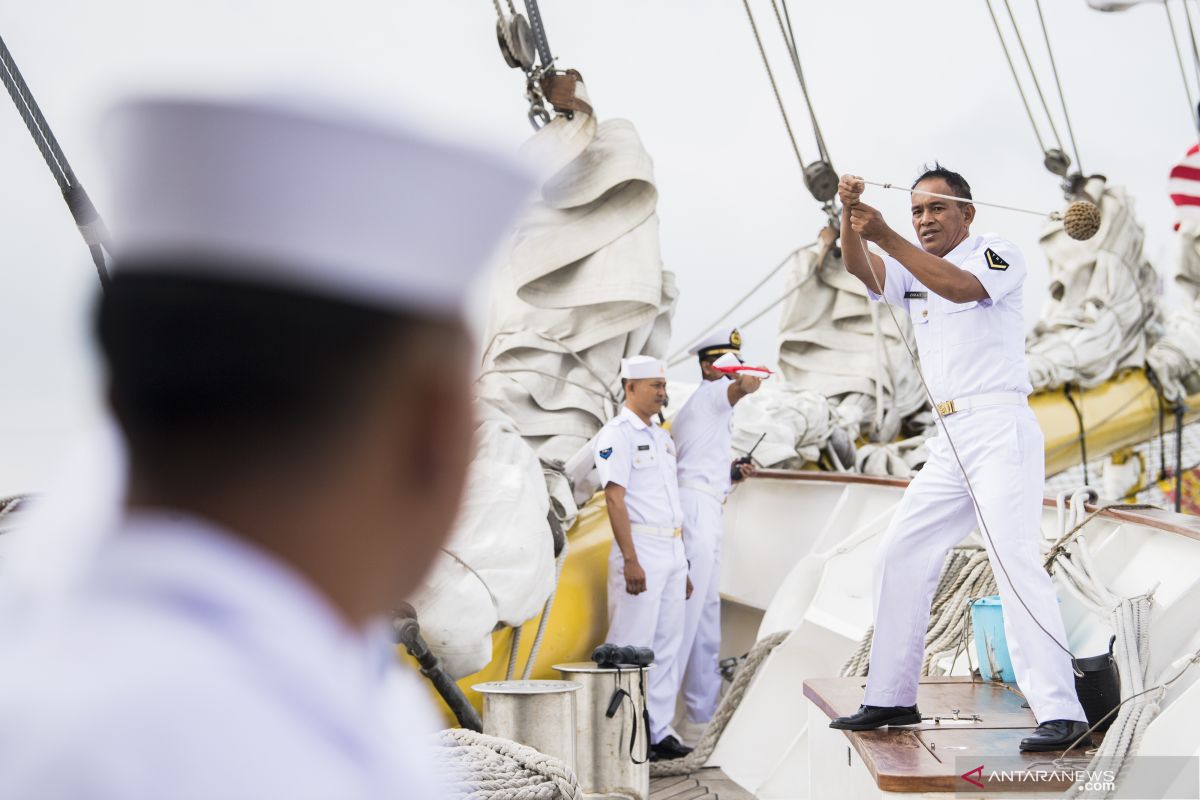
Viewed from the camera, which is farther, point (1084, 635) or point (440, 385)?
point (1084, 635)

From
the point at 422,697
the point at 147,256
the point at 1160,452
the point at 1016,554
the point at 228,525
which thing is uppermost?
the point at 147,256

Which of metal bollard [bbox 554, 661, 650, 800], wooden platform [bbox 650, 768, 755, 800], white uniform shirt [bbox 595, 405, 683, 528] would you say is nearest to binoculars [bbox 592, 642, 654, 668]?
metal bollard [bbox 554, 661, 650, 800]

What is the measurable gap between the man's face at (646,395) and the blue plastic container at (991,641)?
1667mm

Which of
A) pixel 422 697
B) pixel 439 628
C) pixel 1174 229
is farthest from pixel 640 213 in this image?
pixel 1174 229

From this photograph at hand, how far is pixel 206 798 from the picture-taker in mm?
385

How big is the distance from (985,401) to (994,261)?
273mm

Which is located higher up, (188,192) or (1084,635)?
(188,192)

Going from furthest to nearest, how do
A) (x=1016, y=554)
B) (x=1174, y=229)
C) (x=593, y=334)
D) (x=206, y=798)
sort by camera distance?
(x=1174, y=229), (x=593, y=334), (x=1016, y=554), (x=206, y=798)

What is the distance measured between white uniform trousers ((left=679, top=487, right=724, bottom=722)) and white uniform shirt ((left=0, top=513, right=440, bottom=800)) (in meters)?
4.08

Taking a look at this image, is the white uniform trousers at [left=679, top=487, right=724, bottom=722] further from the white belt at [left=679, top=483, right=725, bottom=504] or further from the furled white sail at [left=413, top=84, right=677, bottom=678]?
the furled white sail at [left=413, top=84, right=677, bottom=678]

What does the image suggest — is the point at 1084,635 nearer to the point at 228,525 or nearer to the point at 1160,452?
the point at 228,525

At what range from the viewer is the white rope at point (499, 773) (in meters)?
1.92

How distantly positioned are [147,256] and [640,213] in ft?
13.9

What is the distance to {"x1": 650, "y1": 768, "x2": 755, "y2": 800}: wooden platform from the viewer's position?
3.45 meters
